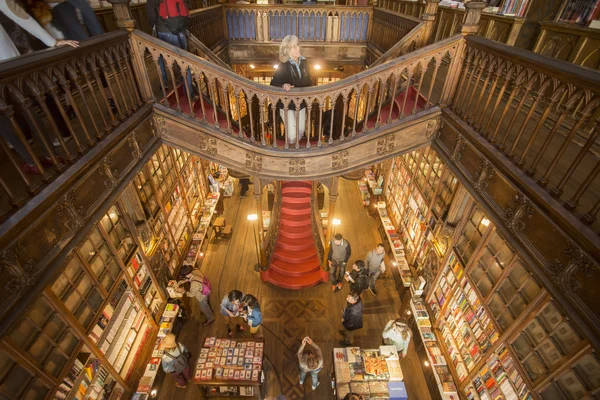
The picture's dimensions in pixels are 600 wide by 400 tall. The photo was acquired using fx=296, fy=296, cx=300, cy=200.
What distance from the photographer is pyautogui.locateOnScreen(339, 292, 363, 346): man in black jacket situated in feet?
19.5

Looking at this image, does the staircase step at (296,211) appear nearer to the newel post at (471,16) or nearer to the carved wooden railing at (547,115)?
the carved wooden railing at (547,115)

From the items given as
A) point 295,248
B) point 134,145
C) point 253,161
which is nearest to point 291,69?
point 253,161

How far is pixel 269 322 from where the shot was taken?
269 inches

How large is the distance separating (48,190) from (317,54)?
31.1 ft

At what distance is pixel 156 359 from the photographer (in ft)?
18.3

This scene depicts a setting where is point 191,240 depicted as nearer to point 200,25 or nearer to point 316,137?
point 316,137

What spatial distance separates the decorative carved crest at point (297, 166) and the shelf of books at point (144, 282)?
3.24m

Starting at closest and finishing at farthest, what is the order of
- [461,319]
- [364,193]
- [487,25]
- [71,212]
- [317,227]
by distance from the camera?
[71,212], [461,319], [487,25], [317,227], [364,193]

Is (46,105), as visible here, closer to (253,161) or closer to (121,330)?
(253,161)

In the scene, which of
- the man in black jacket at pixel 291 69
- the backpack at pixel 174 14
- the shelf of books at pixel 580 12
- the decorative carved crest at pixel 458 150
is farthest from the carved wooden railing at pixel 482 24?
the backpack at pixel 174 14

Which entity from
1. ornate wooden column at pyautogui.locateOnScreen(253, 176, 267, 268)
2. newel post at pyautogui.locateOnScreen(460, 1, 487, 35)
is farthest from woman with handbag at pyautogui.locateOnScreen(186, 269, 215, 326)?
newel post at pyautogui.locateOnScreen(460, 1, 487, 35)

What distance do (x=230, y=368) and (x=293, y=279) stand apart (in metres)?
2.83

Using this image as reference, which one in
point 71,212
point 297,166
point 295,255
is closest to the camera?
point 71,212

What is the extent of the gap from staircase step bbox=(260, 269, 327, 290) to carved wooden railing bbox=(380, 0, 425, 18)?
26.2 feet
